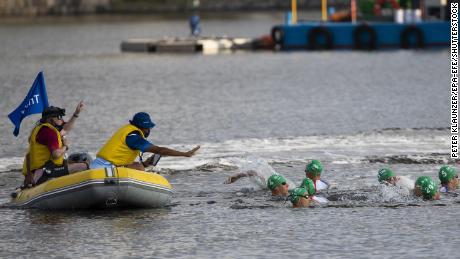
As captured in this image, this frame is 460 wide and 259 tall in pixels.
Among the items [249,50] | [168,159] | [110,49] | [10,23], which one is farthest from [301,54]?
[10,23]

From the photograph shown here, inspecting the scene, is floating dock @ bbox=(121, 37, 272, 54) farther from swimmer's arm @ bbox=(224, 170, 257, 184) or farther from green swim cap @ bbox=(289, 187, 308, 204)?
green swim cap @ bbox=(289, 187, 308, 204)

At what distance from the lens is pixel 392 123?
3603cm

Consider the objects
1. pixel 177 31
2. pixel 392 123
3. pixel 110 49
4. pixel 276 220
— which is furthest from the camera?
pixel 177 31

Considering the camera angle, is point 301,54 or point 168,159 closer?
point 168,159

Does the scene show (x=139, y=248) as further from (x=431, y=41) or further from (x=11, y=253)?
(x=431, y=41)

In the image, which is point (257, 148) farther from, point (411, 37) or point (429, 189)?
point (411, 37)

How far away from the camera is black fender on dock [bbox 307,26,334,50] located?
70.1 metres

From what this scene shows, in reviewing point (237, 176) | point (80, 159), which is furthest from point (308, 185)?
point (80, 159)

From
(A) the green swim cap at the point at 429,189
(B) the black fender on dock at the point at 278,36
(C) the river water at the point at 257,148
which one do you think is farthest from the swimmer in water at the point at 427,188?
Answer: (B) the black fender on dock at the point at 278,36

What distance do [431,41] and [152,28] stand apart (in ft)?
188

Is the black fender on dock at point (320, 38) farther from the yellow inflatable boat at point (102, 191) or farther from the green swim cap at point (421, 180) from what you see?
the yellow inflatable boat at point (102, 191)

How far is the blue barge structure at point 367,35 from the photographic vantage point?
68.7 m

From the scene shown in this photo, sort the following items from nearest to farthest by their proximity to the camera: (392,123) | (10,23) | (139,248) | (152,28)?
(139,248) → (392,123) → (152,28) → (10,23)

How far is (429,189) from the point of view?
859 inches
